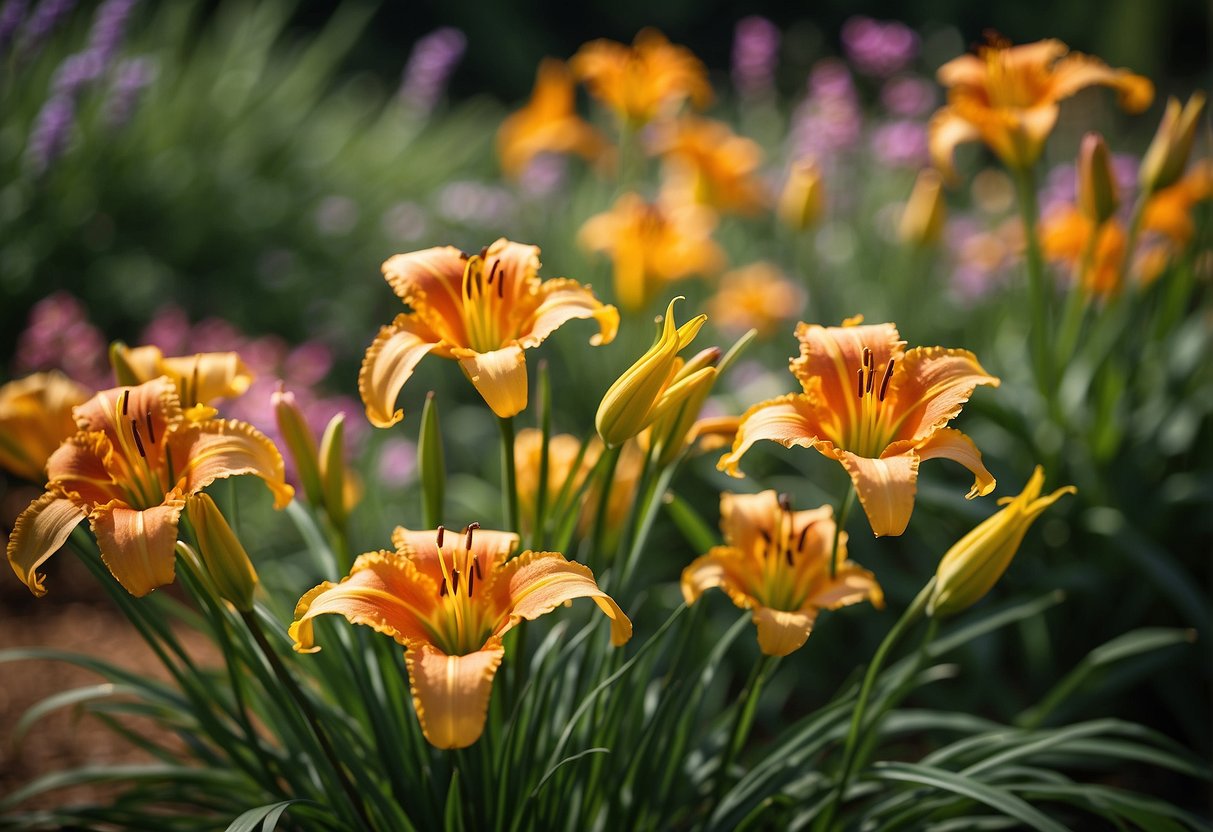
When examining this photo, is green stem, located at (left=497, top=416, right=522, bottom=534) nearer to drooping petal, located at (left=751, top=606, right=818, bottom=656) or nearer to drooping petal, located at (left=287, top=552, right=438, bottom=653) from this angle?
drooping petal, located at (left=287, top=552, right=438, bottom=653)

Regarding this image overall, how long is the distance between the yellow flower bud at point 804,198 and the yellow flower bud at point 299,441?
157cm

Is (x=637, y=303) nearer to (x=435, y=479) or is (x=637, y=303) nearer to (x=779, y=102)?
(x=435, y=479)

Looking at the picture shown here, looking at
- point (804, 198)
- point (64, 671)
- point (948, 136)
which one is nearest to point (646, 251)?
point (804, 198)

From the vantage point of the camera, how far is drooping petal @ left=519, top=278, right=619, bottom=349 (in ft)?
4.17

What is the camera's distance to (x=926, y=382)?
49.6 inches

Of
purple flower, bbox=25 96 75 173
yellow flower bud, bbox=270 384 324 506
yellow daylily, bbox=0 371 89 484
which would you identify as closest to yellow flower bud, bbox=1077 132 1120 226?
yellow flower bud, bbox=270 384 324 506

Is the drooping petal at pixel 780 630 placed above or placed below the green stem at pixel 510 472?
below

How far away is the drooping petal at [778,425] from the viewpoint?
3.84 feet

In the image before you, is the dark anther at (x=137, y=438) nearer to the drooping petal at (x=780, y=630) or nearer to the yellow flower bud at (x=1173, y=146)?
Result: the drooping petal at (x=780, y=630)

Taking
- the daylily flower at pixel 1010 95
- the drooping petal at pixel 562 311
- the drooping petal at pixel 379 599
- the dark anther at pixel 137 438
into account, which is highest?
the daylily flower at pixel 1010 95

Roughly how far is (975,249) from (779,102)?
373cm

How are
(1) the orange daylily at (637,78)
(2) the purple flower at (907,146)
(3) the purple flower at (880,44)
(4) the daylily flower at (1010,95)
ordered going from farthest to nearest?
(2) the purple flower at (907,146) → (3) the purple flower at (880,44) → (1) the orange daylily at (637,78) → (4) the daylily flower at (1010,95)

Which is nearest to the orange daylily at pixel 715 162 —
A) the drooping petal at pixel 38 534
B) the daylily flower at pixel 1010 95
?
the daylily flower at pixel 1010 95

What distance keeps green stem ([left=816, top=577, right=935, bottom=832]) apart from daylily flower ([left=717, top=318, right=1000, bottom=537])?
0.58 ft
